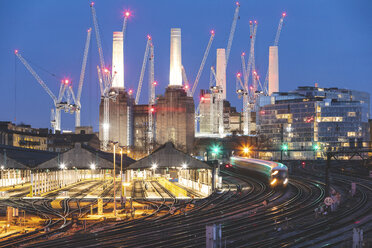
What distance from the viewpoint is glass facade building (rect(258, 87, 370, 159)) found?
6250 inches

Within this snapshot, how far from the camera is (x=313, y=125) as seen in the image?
540 ft

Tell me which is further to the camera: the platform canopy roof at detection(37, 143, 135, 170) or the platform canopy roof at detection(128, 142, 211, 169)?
the platform canopy roof at detection(37, 143, 135, 170)

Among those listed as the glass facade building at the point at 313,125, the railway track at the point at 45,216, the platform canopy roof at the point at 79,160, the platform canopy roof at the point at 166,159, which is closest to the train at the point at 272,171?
the platform canopy roof at the point at 166,159

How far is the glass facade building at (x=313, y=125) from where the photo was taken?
15875 centimetres

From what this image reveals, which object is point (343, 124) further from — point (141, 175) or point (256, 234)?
point (256, 234)

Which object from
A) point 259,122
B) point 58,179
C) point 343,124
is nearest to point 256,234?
point 58,179

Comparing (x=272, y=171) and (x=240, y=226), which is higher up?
(x=272, y=171)

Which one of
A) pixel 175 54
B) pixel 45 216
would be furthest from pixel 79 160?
pixel 175 54

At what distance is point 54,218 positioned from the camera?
40000 millimetres

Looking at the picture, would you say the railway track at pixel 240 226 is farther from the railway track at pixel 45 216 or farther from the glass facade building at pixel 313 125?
the glass facade building at pixel 313 125

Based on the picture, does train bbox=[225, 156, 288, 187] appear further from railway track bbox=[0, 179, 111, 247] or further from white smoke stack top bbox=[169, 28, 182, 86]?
white smoke stack top bbox=[169, 28, 182, 86]

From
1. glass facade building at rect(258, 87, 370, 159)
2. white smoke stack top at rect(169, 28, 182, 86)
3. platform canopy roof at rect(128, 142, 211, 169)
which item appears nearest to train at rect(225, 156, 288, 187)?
platform canopy roof at rect(128, 142, 211, 169)

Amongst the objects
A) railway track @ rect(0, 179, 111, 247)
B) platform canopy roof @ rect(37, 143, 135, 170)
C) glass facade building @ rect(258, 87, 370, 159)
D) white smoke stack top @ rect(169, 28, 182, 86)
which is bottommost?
railway track @ rect(0, 179, 111, 247)

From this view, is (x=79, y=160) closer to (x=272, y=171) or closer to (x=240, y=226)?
(x=272, y=171)
